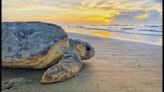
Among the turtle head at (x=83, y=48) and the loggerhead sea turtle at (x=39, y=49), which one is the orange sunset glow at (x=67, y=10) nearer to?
the loggerhead sea turtle at (x=39, y=49)

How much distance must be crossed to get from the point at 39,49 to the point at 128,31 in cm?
38

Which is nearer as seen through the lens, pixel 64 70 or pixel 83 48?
pixel 64 70

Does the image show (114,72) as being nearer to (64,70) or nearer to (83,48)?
(64,70)

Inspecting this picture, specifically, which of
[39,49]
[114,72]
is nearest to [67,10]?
[39,49]

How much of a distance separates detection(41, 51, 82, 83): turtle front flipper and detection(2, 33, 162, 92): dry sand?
2cm

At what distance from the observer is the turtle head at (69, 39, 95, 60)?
146 cm

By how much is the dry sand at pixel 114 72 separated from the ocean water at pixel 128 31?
0.03m

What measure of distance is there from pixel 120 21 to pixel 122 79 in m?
0.26

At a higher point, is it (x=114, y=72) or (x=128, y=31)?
(x=128, y=31)

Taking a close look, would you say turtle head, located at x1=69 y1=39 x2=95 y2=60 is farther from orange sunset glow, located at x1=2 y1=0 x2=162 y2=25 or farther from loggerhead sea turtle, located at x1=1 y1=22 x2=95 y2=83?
orange sunset glow, located at x1=2 y1=0 x2=162 y2=25

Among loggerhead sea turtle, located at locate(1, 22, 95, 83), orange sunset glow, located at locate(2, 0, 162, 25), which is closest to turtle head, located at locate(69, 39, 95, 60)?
loggerhead sea turtle, located at locate(1, 22, 95, 83)

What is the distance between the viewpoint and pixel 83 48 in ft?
5.05

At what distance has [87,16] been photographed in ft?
4.46

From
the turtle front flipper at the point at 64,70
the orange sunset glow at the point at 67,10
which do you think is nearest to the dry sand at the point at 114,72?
the turtle front flipper at the point at 64,70
